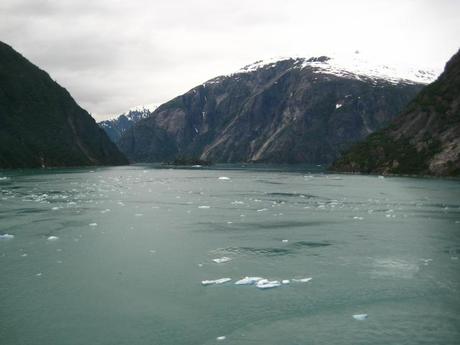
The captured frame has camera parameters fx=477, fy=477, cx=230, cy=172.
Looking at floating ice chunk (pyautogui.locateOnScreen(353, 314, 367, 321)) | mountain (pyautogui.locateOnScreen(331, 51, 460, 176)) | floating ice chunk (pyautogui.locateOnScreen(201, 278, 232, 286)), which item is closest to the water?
floating ice chunk (pyautogui.locateOnScreen(353, 314, 367, 321))

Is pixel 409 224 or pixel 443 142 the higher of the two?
pixel 443 142

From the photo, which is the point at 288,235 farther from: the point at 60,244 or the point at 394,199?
the point at 394,199

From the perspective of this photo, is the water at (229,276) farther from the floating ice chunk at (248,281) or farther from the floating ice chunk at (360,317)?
the floating ice chunk at (248,281)

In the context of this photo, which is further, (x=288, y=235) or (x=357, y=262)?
(x=288, y=235)

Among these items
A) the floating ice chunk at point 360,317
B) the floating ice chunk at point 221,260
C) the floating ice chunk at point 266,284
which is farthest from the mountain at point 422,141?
the floating ice chunk at point 360,317

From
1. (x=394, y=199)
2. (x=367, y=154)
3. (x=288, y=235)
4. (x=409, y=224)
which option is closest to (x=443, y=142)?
(x=367, y=154)

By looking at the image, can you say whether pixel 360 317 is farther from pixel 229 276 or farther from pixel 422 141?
pixel 422 141

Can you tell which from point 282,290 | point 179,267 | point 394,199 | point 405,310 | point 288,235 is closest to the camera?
point 405,310
